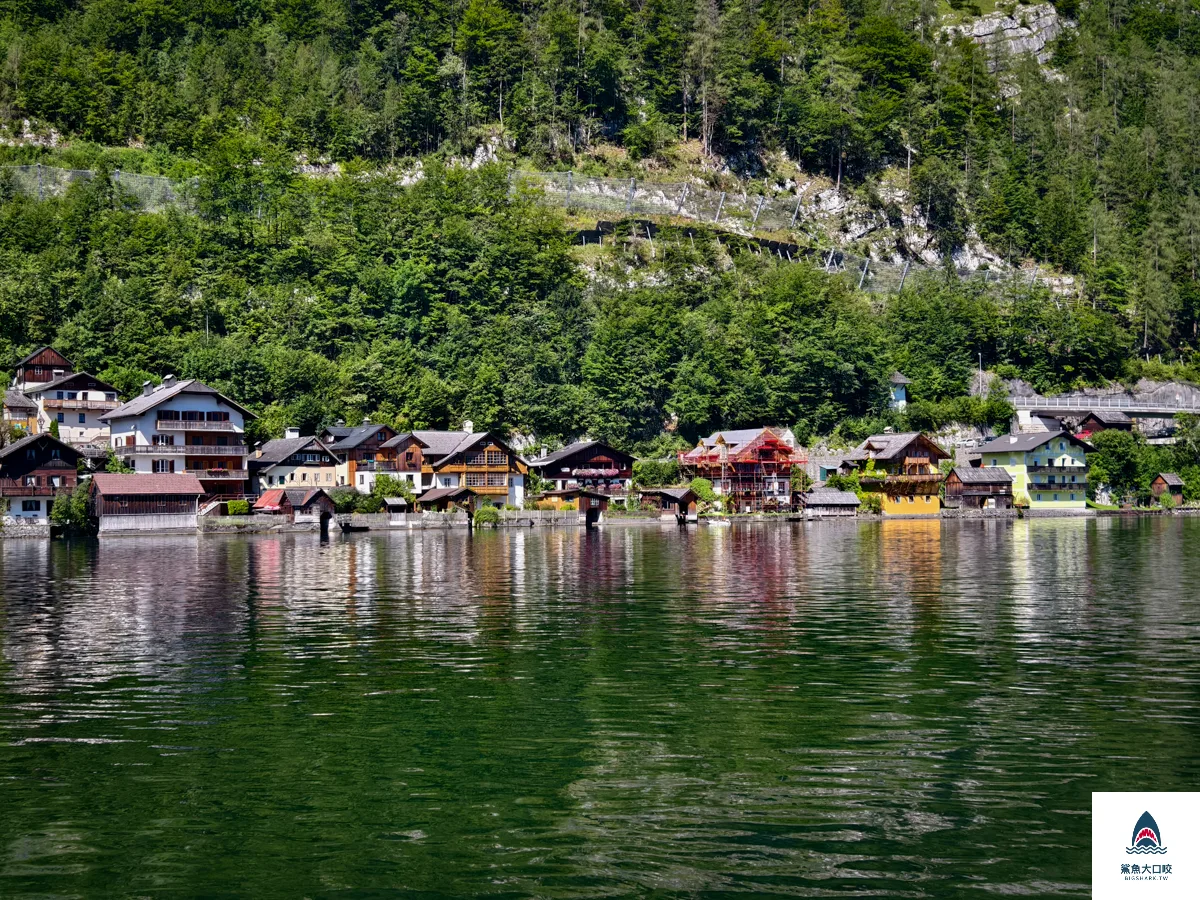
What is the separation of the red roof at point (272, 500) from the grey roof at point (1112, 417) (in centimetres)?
8146

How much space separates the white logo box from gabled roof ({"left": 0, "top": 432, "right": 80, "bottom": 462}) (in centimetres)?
7959

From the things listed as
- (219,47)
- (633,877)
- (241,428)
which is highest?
(219,47)

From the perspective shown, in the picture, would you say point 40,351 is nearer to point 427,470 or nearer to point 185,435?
point 185,435

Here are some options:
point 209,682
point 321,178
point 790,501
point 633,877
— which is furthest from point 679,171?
point 633,877

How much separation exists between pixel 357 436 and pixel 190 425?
45.0 ft

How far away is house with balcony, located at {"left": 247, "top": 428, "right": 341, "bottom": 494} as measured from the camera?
9181 centimetres

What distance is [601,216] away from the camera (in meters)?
132

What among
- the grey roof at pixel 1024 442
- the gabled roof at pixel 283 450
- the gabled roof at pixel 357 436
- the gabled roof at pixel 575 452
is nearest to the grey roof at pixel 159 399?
the gabled roof at pixel 283 450

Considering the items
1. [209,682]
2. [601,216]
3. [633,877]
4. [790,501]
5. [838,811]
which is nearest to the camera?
[633,877]

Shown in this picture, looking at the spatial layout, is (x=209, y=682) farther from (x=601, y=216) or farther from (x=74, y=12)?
(x=74, y=12)

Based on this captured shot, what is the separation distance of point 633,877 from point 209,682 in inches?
541

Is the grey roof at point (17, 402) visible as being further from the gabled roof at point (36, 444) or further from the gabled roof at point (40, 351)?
the gabled roof at point (36, 444)

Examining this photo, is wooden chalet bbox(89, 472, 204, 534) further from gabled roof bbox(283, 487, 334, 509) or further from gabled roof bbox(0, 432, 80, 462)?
gabled roof bbox(283, 487, 334, 509)

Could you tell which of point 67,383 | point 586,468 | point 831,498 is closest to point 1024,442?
point 831,498
